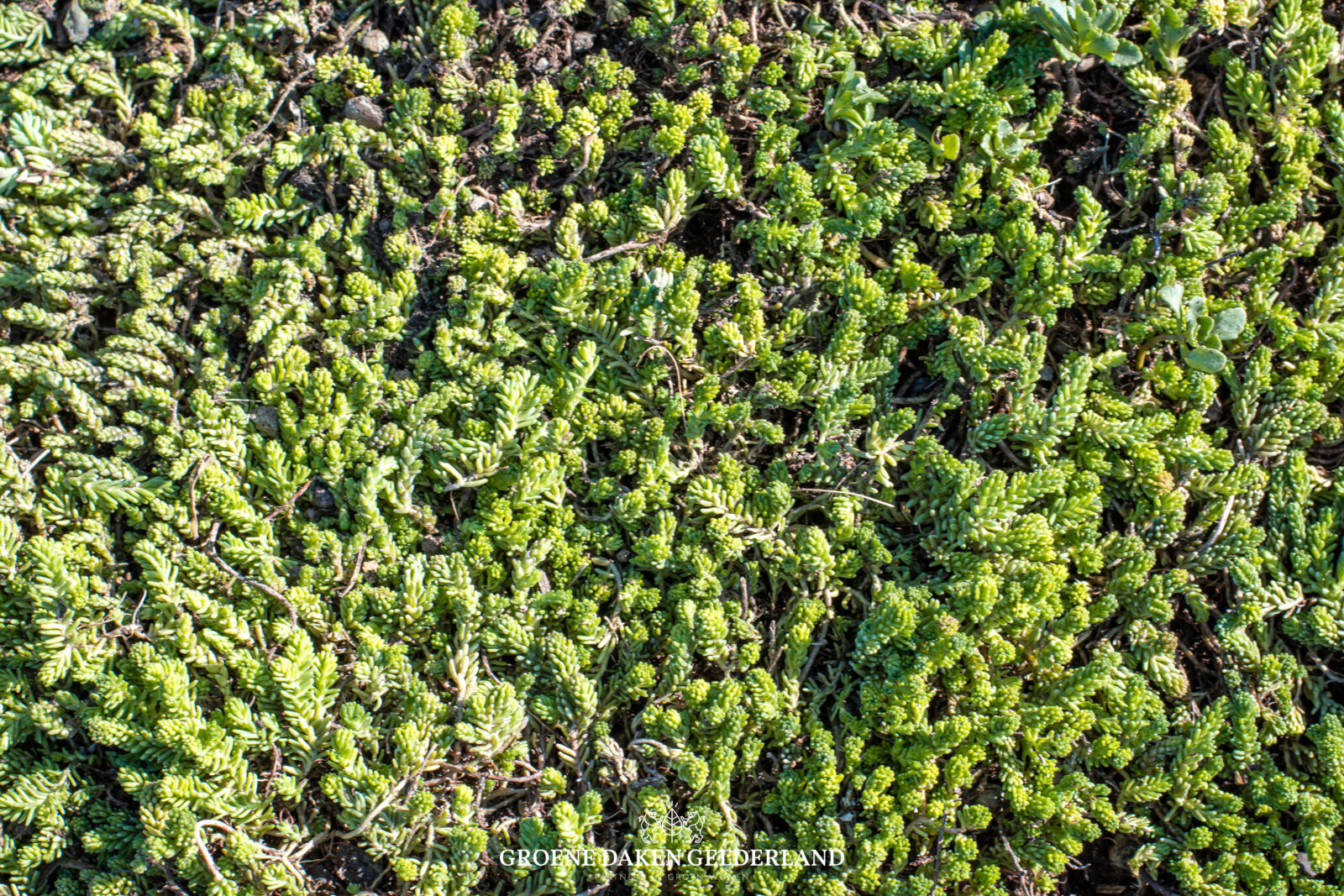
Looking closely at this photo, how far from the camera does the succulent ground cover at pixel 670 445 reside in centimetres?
284

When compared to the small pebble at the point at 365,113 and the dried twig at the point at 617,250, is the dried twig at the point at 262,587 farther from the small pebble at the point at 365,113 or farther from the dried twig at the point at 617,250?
the small pebble at the point at 365,113

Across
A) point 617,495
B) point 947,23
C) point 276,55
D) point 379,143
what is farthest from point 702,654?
point 276,55

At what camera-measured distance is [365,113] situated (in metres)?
3.40

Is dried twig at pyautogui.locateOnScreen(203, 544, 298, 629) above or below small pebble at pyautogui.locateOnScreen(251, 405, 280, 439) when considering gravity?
below

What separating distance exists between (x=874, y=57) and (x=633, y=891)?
279 cm

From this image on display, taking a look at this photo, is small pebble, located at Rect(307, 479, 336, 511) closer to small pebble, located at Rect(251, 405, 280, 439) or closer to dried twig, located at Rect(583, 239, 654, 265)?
small pebble, located at Rect(251, 405, 280, 439)

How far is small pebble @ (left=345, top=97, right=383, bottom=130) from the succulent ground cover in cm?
2

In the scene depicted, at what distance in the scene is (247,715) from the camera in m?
2.84

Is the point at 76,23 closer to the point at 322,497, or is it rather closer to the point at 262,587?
the point at 322,497

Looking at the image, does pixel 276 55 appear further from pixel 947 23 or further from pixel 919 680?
pixel 919 680

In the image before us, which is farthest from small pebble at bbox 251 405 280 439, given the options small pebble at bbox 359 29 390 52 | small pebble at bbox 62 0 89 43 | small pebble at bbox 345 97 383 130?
small pebble at bbox 62 0 89 43

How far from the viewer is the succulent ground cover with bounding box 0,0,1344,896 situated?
284 centimetres

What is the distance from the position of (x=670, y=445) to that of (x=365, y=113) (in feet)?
5.16

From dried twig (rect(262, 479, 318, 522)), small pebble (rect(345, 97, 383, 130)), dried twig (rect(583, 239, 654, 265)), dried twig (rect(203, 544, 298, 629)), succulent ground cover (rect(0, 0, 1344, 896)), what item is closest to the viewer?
succulent ground cover (rect(0, 0, 1344, 896))
